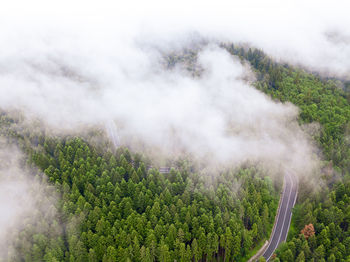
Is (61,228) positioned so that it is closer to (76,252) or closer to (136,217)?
(76,252)

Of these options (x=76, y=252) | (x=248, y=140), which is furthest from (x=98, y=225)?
(x=248, y=140)

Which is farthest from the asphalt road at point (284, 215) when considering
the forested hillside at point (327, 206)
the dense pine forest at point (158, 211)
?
the forested hillside at point (327, 206)

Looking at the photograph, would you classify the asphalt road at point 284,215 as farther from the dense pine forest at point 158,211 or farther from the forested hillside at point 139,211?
the forested hillside at point 139,211

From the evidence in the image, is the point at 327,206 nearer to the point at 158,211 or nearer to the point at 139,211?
the point at 158,211

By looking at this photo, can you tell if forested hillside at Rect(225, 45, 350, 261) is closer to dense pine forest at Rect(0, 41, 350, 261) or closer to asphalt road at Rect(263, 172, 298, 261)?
dense pine forest at Rect(0, 41, 350, 261)

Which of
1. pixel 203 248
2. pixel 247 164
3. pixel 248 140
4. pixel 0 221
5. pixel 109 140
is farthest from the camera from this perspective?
pixel 248 140

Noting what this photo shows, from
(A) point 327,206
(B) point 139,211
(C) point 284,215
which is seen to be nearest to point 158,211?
(B) point 139,211

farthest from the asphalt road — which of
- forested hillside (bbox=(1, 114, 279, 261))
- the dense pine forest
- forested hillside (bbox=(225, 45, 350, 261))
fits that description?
forested hillside (bbox=(225, 45, 350, 261))
